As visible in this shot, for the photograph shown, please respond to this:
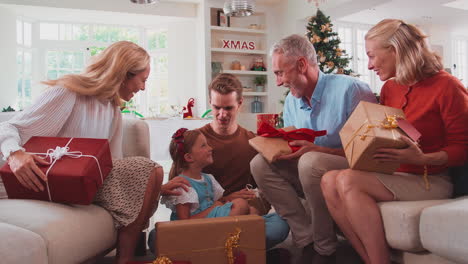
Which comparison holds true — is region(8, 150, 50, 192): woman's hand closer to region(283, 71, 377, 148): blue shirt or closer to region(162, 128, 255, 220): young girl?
region(162, 128, 255, 220): young girl

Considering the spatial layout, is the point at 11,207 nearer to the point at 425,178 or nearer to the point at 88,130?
the point at 88,130

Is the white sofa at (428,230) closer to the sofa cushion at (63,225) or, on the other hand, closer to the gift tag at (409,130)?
the gift tag at (409,130)

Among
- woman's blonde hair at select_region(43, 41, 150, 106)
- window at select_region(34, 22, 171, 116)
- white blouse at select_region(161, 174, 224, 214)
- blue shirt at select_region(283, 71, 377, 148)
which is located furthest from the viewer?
window at select_region(34, 22, 171, 116)

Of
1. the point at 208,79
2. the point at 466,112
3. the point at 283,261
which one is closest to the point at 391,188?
the point at 466,112

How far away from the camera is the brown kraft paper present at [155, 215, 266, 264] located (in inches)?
63.4

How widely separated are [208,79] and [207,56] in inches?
15.0

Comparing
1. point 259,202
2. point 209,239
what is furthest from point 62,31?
point 209,239

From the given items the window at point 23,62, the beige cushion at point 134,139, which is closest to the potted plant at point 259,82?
the window at point 23,62

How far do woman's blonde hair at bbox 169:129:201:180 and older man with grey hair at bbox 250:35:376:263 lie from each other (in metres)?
0.35

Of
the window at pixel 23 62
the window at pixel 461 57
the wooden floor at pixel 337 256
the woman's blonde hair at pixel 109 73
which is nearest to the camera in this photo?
the woman's blonde hair at pixel 109 73

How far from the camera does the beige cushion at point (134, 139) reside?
89.7 inches

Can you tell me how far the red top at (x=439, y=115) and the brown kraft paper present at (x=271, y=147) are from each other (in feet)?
1.81

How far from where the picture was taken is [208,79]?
7039 millimetres

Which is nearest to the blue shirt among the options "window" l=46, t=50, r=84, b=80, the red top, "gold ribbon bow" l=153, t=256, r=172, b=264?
the red top
